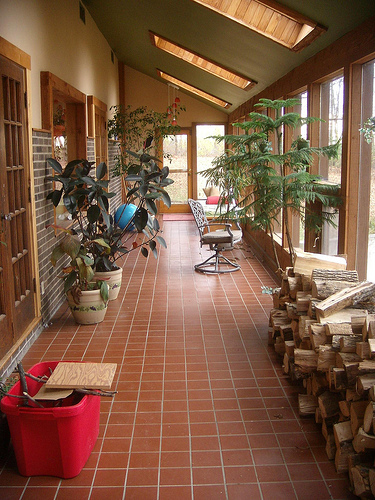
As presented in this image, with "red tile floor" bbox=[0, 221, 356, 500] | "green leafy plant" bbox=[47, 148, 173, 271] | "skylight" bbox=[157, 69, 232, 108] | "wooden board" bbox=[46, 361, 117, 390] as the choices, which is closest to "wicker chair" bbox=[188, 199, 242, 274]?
"red tile floor" bbox=[0, 221, 356, 500]

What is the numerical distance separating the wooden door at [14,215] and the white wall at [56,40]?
347mm

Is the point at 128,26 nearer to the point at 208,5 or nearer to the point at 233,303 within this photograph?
the point at 208,5

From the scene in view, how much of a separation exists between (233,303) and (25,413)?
3292 mm

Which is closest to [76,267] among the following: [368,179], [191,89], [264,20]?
[368,179]

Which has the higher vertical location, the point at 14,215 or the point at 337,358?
the point at 14,215

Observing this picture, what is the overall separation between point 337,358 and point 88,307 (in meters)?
2.68

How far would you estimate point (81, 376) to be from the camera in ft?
9.11

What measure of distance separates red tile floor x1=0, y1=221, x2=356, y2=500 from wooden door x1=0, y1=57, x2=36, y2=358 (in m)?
0.38

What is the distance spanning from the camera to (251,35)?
560cm

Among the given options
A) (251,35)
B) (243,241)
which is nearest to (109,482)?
(251,35)

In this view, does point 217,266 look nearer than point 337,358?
No

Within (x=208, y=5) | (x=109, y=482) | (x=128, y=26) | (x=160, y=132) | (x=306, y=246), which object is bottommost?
(x=109, y=482)

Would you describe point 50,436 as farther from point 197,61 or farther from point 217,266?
point 197,61

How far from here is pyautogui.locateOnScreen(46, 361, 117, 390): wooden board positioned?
8.86ft
